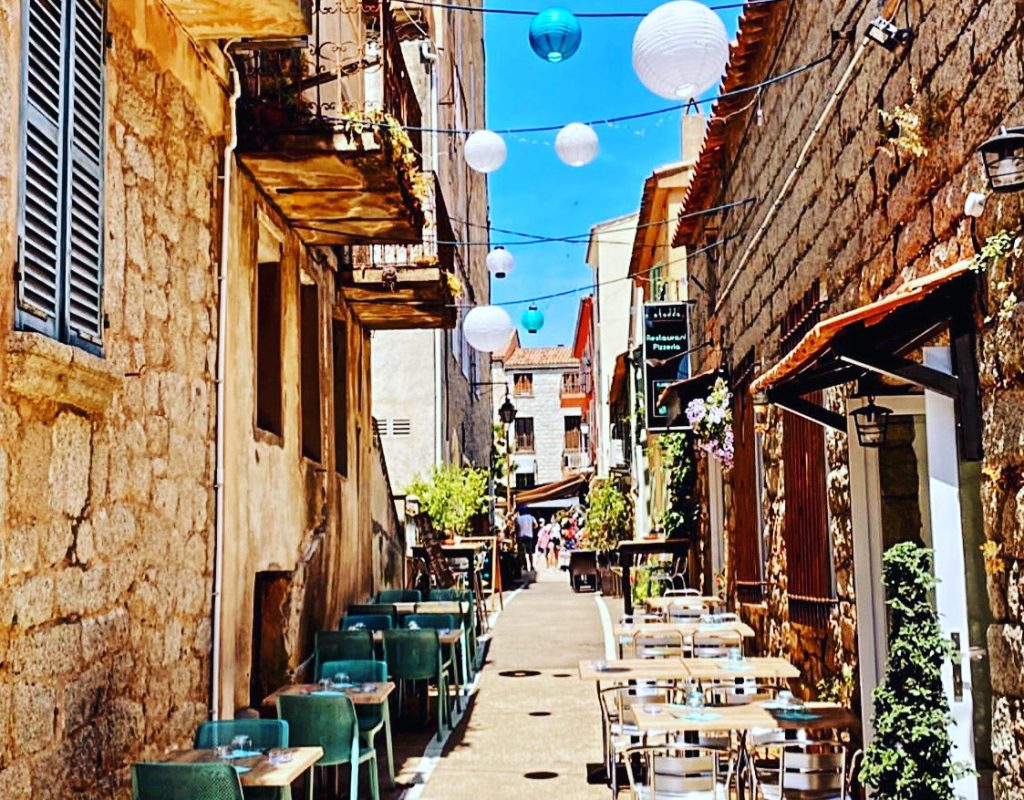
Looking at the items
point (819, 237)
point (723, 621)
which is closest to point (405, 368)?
point (723, 621)

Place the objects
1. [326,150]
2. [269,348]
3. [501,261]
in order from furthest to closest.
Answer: [501,261] → [269,348] → [326,150]

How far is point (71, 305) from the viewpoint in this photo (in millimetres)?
5074

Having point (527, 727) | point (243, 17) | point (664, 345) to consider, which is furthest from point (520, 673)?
point (243, 17)

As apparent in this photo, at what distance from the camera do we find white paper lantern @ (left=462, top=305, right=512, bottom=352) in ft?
44.9

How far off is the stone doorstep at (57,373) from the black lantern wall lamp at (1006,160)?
142 inches

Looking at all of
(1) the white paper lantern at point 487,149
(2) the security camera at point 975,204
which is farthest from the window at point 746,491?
(2) the security camera at point 975,204

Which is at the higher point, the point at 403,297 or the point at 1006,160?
the point at 403,297

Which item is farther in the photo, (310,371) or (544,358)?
(544,358)

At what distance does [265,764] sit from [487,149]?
22.3 ft

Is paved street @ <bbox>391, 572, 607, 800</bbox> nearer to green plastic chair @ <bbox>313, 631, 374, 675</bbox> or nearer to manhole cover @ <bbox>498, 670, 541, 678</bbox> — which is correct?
manhole cover @ <bbox>498, 670, 541, 678</bbox>

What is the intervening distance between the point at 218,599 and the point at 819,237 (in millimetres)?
4708

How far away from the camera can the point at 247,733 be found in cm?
627

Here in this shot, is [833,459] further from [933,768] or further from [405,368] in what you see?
[405,368]

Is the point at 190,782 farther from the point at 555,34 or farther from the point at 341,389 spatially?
the point at 341,389
